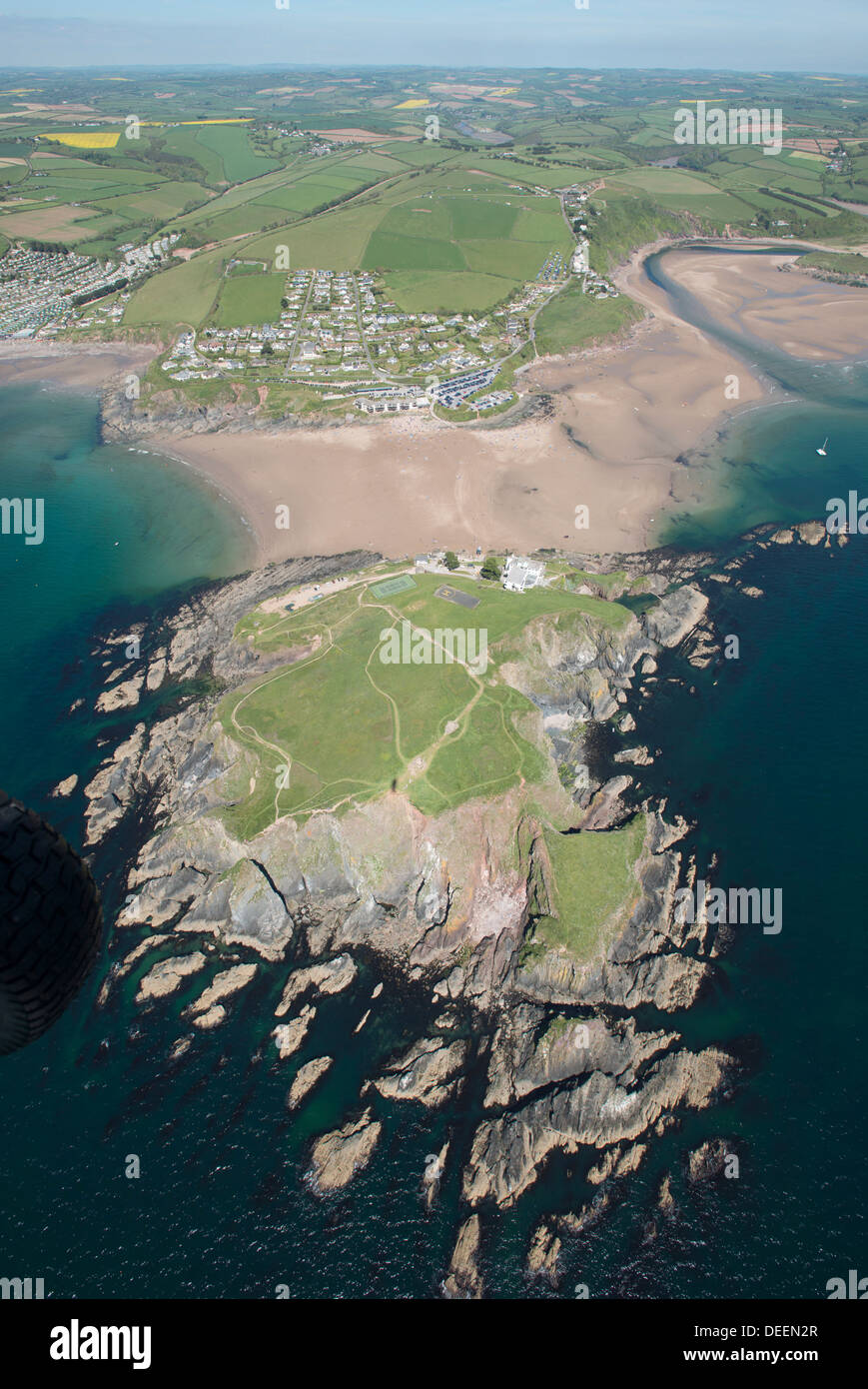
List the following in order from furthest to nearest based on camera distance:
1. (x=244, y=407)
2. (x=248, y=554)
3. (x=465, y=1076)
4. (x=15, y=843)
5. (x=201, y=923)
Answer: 1. (x=244, y=407)
2. (x=248, y=554)
3. (x=201, y=923)
4. (x=465, y=1076)
5. (x=15, y=843)

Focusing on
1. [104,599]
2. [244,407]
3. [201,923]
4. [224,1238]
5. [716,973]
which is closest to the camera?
[224,1238]

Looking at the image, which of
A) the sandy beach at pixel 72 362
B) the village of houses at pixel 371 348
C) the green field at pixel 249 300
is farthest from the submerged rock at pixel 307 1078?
the green field at pixel 249 300

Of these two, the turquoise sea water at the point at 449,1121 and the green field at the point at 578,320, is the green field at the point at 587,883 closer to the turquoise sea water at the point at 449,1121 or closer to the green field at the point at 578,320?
the turquoise sea water at the point at 449,1121

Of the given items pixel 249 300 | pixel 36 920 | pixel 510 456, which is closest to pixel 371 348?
pixel 249 300

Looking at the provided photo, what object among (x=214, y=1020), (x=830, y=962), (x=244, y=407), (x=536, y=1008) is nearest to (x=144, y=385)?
(x=244, y=407)

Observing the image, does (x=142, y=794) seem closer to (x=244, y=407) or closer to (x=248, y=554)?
(x=248, y=554)

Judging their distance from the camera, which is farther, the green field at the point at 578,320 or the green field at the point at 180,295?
the green field at the point at 180,295
